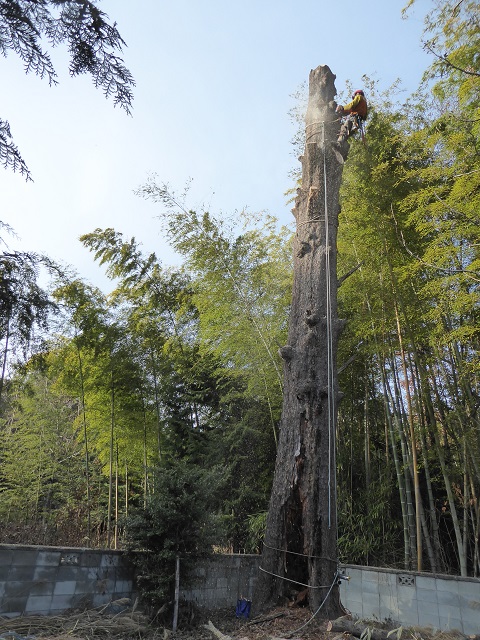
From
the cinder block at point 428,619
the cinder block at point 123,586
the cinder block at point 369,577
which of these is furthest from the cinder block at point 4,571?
the cinder block at point 428,619

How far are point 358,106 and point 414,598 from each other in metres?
4.28

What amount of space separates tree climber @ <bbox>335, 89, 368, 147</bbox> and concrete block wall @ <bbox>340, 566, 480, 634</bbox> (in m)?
3.83

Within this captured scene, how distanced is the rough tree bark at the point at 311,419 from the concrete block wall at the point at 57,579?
1351 mm

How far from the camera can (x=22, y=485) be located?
32.0ft

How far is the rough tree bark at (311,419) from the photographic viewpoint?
3663 mm

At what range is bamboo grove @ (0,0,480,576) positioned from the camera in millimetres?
4387

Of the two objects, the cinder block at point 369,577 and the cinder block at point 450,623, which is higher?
the cinder block at point 369,577

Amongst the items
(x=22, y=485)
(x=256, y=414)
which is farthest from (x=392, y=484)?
(x=22, y=485)

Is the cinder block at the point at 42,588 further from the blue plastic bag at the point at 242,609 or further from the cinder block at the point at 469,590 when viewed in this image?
the cinder block at the point at 469,590

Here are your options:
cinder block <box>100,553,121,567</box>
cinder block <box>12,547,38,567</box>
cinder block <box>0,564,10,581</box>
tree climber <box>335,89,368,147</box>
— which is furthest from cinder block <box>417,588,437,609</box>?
tree climber <box>335,89,368,147</box>

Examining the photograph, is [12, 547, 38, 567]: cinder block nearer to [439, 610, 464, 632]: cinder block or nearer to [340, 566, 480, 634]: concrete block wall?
[340, 566, 480, 634]: concrete block wall

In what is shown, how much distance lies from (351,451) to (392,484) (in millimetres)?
622

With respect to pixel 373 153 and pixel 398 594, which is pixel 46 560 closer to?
pixel 398 594

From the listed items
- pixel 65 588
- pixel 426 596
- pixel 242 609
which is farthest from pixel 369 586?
pixel 65 588
